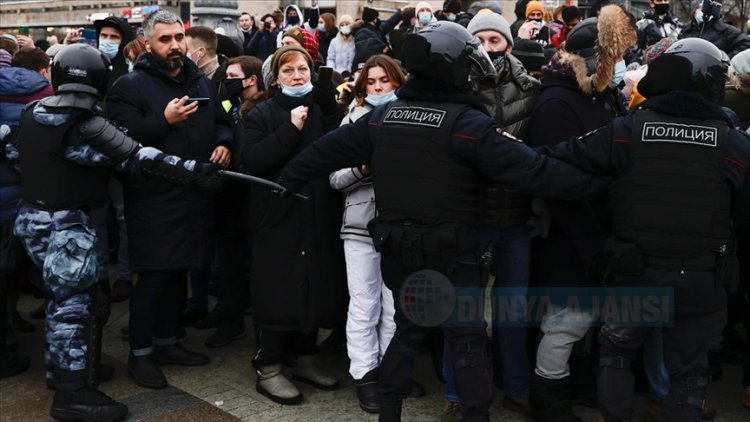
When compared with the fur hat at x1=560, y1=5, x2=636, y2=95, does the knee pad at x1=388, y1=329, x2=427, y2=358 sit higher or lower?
lower

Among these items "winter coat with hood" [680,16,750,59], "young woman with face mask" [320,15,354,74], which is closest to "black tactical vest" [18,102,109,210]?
"winter coat with hood" [680,16,750,59]

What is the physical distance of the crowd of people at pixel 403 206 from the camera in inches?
125

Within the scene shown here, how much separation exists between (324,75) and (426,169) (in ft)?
3.52

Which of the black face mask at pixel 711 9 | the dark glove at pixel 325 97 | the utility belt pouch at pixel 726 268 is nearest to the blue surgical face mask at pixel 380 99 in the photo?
the dark glove at pixel 325 97

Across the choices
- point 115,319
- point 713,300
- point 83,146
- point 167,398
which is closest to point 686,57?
point 713,300

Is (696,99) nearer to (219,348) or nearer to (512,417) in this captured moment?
(512,417)

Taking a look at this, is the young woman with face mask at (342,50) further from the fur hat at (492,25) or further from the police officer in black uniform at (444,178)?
the police officer in black uniform at (444,178)

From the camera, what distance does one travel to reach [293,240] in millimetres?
4121

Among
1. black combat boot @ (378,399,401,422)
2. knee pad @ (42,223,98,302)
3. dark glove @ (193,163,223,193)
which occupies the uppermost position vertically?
dark glove @ (193,163,223,193)

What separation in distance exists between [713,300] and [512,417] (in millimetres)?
1307

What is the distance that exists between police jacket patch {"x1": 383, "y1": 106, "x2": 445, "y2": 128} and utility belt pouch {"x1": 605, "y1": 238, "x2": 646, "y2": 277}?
94 centimetres

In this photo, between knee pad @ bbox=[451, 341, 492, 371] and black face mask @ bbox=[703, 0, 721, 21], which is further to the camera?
black face mask @ bbox=[703, 0, 721, 21]

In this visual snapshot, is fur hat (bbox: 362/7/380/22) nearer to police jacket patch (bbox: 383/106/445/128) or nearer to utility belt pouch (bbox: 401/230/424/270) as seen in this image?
police jacket patch (bbox: 383/106/445/128)

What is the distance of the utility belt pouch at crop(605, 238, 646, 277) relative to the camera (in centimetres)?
316
